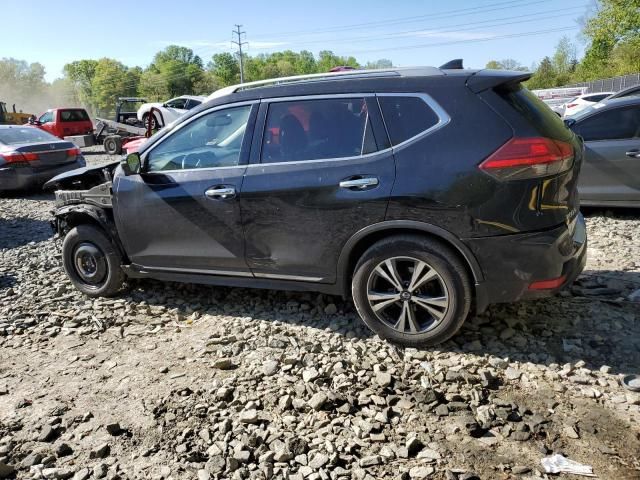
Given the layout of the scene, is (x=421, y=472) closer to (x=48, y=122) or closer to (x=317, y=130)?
(x=317, y=130)

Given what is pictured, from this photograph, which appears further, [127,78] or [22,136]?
[127,78]

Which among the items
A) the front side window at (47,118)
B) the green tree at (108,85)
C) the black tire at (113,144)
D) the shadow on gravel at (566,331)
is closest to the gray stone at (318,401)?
the shadow on gravel at (566,331)

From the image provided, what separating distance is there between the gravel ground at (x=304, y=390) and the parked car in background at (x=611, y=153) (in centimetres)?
218

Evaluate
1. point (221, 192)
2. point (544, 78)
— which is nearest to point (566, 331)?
point (221, 192)

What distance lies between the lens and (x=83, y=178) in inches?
206

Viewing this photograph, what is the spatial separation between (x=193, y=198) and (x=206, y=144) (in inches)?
19.1

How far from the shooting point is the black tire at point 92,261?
4727mm

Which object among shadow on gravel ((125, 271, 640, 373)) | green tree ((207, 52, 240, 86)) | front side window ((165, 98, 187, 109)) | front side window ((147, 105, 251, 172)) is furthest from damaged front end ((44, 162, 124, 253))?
green tree ((207, 52, 240, 86))

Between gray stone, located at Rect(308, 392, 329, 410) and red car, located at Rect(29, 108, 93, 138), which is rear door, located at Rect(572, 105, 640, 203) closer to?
gray stone, located at Rect(308, 392, 329, 410)

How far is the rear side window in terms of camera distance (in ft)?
11.0

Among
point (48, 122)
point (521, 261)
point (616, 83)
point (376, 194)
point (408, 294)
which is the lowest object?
point (408, 294)

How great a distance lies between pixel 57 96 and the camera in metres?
138

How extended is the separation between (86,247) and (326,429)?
3200 millimetres

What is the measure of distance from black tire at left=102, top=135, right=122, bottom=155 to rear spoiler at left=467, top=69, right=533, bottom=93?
17.8m
